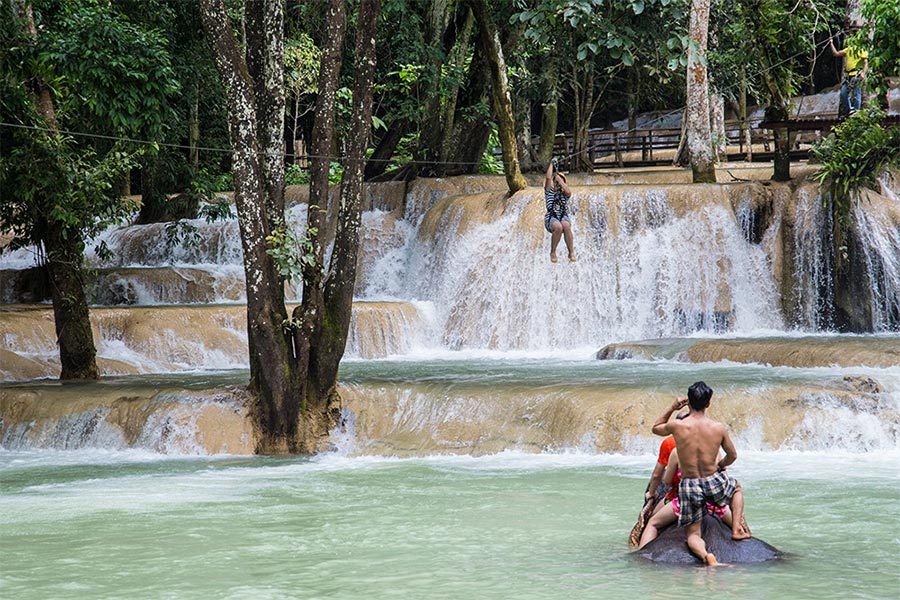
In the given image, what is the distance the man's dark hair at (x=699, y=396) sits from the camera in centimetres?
733

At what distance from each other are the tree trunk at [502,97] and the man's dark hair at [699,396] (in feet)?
43.3

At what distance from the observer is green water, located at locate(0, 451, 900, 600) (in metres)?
7.25

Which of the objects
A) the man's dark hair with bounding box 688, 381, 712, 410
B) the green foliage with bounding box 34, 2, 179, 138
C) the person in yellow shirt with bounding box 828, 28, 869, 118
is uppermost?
the person in yellow shirt with bounding box 828, 28, 869, 118

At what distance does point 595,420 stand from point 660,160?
21374 mm

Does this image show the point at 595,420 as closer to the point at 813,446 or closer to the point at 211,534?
the point at 813,446

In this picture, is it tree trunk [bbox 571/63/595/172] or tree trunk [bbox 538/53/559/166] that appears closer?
tree trunk [bbox 538/53/559/166]

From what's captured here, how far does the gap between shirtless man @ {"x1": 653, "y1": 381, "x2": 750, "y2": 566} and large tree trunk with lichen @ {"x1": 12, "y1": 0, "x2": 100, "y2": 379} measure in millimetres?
8998

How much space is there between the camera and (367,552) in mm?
8203

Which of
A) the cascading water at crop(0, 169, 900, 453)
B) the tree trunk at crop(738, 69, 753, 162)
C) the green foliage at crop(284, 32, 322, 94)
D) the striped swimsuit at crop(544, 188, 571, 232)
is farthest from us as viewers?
the tree trunk at crop(738, 69, 753, 162)

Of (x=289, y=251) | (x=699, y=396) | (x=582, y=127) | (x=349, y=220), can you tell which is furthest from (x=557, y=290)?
(x=699, y=396)

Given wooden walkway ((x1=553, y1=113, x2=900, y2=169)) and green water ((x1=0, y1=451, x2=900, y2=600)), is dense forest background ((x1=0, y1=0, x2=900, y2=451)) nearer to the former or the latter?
green water ((x1=0, y1=451, x2=900, y2=600))

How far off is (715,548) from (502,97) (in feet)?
46.9

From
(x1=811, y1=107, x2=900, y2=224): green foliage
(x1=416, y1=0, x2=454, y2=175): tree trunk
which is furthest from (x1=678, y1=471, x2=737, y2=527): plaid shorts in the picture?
(x1=416, y1=0, x2=454, y2=175): tree trunk

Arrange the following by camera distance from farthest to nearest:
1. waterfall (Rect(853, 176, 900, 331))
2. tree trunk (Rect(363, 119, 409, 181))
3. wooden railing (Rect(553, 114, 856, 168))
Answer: wooden railing (Rect(553, 114, 856, 168)) < tree trunk (Rect(363, 119, 409, 181)) < waterfall (Rect(853, 176, 900, 331))
